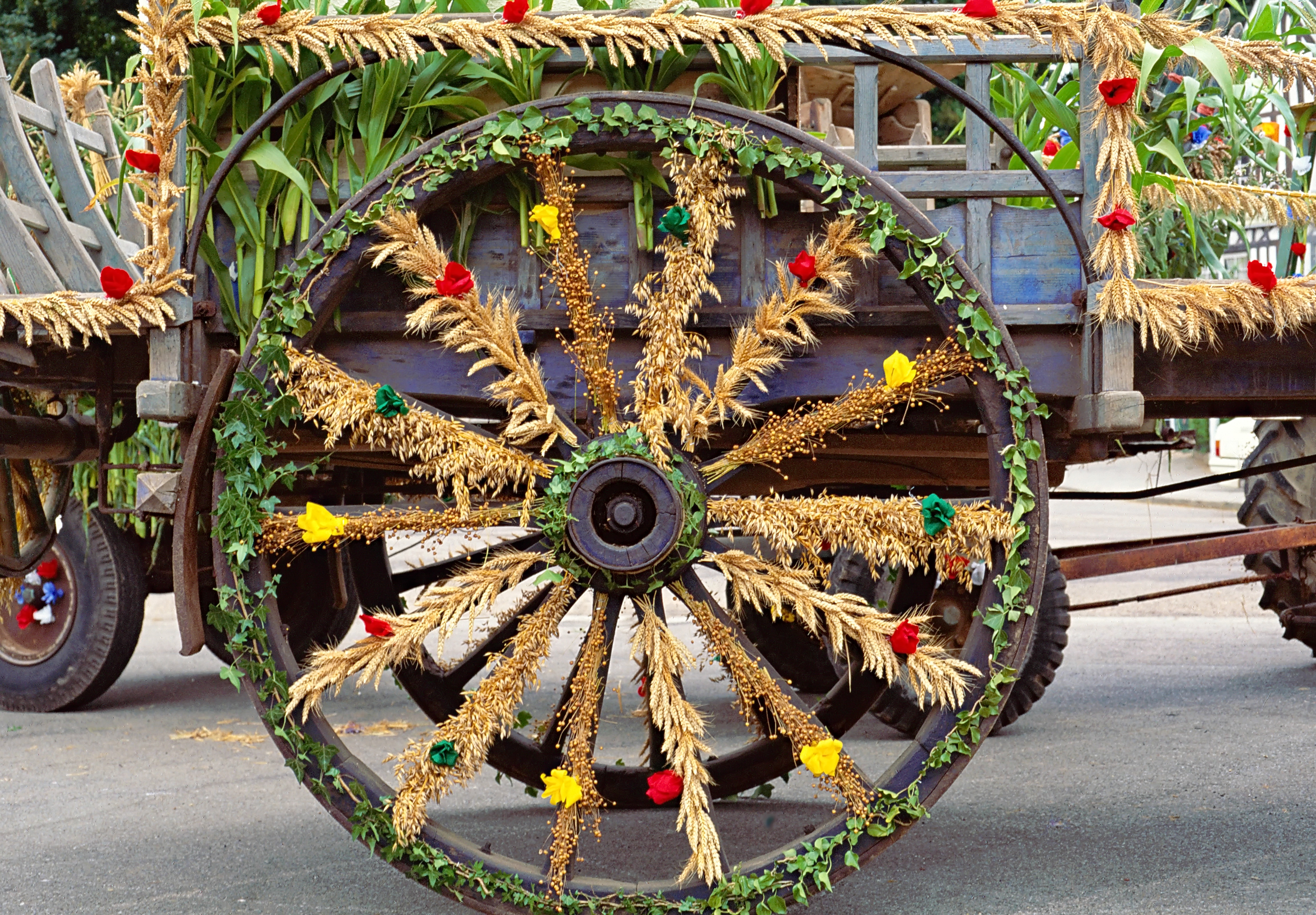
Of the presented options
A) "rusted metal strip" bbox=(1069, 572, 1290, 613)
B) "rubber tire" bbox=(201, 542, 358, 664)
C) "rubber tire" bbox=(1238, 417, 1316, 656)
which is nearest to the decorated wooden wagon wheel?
"rusted metal strip" bbox=(1069, 572, 1290, 613)

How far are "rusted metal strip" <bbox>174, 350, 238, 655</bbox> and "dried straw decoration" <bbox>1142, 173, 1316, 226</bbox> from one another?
6.59ft

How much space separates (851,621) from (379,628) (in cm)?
99

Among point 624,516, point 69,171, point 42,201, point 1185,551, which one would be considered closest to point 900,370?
point 624,516

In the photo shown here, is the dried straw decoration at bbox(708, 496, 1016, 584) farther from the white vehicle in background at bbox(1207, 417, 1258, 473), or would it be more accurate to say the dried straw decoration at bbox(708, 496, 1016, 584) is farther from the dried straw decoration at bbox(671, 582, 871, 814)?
the white vehicle in background at bbox(1207, 417, 1258, 473)

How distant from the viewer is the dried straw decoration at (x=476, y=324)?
2420 millimetres

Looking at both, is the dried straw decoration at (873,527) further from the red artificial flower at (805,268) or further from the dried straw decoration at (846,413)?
the red artificial flower at (805,268)

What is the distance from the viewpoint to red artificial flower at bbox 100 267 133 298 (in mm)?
Answer: 2426

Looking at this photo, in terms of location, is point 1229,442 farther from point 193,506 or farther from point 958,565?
point 193,506

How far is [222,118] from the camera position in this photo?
261cm

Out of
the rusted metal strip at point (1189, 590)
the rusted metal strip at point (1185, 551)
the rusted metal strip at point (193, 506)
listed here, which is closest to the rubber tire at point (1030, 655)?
the rusted metal strip at point (1189, 590)

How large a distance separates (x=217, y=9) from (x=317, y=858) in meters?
2.15

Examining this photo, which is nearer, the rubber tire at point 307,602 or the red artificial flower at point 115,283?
the red artificial flower at point 115,283

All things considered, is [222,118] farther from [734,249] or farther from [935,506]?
[935,506]

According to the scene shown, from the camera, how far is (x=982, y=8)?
7.71ft
